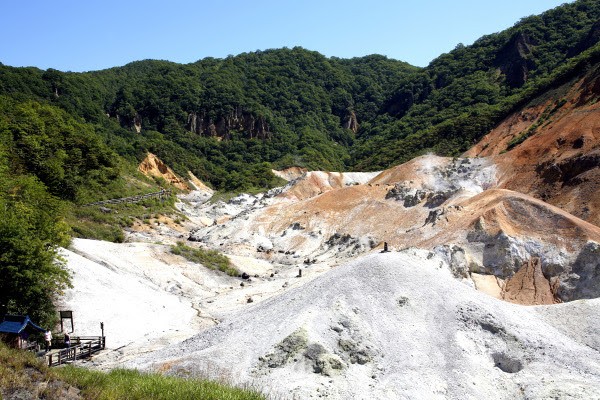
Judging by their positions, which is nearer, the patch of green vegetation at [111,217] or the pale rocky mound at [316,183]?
the patch of green vegetation at [111,217]

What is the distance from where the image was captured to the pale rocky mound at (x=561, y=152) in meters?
40.4

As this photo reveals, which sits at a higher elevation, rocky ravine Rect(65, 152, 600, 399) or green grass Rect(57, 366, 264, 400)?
green grass Rect(57, 366, 264, 400)

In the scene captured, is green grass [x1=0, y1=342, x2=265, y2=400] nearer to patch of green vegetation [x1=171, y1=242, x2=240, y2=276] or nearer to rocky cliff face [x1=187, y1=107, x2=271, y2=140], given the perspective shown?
patch of green vegetation [x1=171, y1=242, x2=240, y2=276]

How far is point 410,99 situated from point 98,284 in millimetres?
122134

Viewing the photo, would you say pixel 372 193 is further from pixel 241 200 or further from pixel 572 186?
pixel 241 200

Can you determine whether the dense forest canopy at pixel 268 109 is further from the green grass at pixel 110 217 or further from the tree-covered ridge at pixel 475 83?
the green grass at pixel 110 217

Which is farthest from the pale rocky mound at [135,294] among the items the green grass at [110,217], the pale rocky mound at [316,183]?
the pale rocky mound at [316,183]

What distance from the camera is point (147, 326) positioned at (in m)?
25.8

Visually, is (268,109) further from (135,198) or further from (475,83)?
(135,198)

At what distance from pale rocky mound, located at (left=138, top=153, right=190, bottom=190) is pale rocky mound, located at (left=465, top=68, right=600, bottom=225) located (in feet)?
160

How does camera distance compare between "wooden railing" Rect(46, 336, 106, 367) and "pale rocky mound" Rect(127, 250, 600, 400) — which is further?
"wooden railing" Rect(46, 336, 106, 367)

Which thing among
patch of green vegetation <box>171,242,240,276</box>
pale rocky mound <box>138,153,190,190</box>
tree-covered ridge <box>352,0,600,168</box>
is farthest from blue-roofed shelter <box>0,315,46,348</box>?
tree-covered ridge <box>352,0,600,168</box>

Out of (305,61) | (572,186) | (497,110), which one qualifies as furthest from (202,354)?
(305,61)

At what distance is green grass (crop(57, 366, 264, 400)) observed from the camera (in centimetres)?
1145
